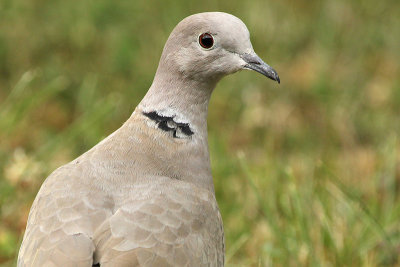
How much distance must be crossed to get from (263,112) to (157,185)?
2.56 meters

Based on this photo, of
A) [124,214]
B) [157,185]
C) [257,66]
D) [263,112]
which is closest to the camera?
[124,214]

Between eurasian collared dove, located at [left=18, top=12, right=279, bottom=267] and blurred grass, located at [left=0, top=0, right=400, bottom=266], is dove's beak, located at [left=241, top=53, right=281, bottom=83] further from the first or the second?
blurred grass, located at [left=0, top=0, right=400, bottom=266]

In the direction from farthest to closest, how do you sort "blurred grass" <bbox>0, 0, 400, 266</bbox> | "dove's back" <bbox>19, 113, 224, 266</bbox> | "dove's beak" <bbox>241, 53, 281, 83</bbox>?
"blurred grass" <bbox>0, 0, 400, 266</bbox> → "dove's beak" <bbox>241, 53, 281, 83</bbox> → "dove's back" <bbox>19, 113, 224, 266</bbox>

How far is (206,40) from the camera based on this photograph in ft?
11.2

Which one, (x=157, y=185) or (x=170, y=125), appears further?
(x=170, y=125)

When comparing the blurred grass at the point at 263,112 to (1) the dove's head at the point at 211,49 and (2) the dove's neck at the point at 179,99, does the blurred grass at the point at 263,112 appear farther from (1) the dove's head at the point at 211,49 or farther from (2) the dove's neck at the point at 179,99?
(1) the dove's head at the point at 211,49

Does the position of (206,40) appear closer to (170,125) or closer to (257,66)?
(257,66)

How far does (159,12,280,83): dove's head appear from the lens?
11.0ft

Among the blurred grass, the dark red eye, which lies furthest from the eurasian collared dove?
the blurred grass

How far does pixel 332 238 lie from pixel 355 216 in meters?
0.29

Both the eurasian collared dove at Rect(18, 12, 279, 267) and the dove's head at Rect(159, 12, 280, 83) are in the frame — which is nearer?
the eurasian collared dove at Rect(18, 12, 279, 267)

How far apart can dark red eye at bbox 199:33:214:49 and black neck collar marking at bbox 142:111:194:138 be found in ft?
1.12

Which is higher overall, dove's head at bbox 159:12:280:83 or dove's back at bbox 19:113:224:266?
dove's head at bbox 159:12:280:83

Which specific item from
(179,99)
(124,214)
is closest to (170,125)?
(179,99)
